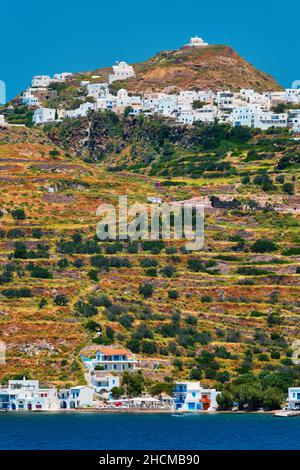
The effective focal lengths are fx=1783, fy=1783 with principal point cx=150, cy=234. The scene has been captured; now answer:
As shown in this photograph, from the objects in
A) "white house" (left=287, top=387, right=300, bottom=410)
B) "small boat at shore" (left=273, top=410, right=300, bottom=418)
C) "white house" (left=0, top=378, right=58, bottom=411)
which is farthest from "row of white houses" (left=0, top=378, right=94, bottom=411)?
"white house" (left=287, top=387, right=300, bottom=410)

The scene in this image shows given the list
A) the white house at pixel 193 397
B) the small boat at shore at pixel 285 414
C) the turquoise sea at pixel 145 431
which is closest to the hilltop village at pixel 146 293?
the white house at pixel 193 397

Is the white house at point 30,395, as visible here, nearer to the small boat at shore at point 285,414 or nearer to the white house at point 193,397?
the white house at point 193,397

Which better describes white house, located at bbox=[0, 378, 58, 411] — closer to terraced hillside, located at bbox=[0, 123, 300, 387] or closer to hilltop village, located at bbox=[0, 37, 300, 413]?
hilltop village, located at bbox=[0, 37, 300, 413]

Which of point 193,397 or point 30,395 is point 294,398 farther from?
point 30,395
